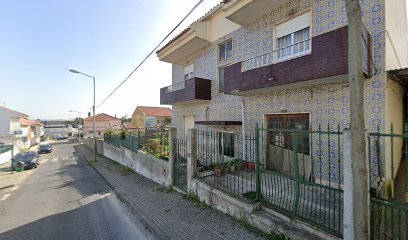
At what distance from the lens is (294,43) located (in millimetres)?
7012

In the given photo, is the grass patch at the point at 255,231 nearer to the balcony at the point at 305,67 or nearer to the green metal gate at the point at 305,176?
the green metal gate at the point at 305,176

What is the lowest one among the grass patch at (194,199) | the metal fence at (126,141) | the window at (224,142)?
the grass patch at (194,199)

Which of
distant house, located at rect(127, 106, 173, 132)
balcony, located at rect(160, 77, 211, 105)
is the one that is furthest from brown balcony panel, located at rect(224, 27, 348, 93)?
distant house, located at rect(127, 106, 173, 132)

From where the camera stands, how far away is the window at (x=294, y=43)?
6723mm

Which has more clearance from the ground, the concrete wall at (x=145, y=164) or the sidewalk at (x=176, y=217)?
the concrete wall at (x=145, y=164)

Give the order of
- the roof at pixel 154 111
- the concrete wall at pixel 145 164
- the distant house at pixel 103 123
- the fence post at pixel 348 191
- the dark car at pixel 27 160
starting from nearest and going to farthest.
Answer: the fence post at pixel 348 191 → the concrete wall at pixel 145 164 → the dark car at pixel 27 160 → the roof at pixel 154 111 → the distant house at pixel 103 123

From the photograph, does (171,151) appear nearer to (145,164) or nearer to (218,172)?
(218,172)

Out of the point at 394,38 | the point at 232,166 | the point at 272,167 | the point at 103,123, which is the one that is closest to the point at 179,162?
the point at 232,166

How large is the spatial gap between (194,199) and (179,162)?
5.20 feet

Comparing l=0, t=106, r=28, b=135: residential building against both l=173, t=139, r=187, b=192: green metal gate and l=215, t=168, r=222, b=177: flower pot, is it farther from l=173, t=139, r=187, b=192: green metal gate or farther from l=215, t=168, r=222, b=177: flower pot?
l=215, t=168, r=222, b=177: flower pot

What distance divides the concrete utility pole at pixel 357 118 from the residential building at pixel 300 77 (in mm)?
763

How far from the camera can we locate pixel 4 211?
22.4 ft

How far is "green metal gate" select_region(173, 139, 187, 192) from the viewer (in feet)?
24.1

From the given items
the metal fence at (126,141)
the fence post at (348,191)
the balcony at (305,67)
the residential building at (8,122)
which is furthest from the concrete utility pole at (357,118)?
the residential building at (8,122)
